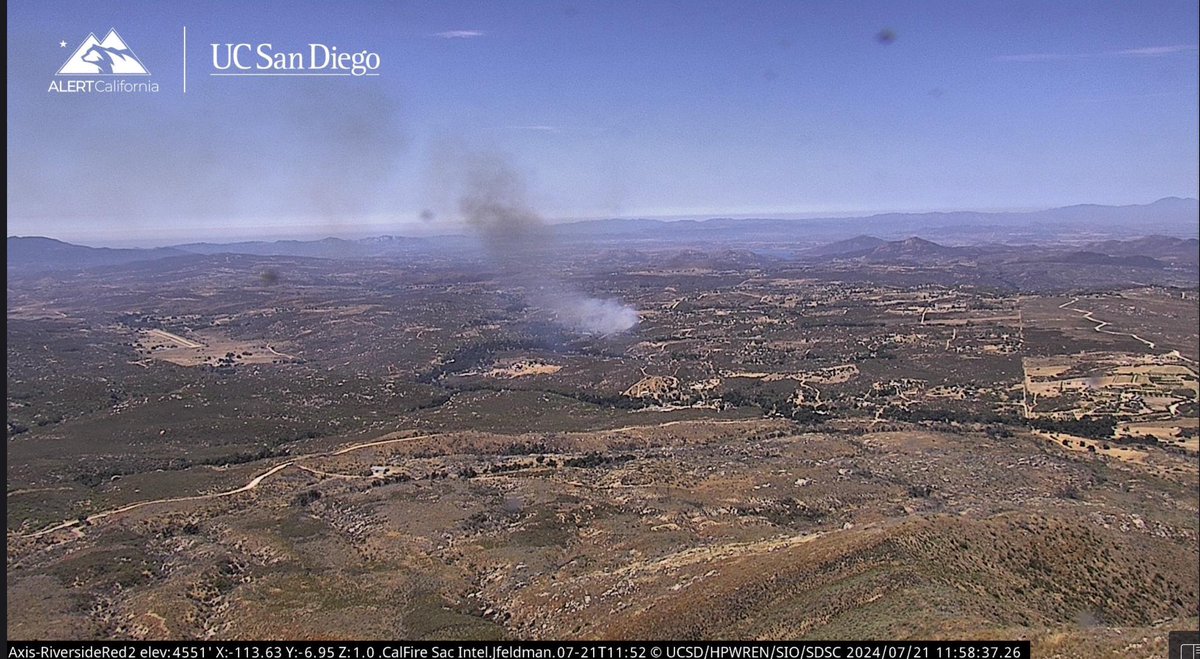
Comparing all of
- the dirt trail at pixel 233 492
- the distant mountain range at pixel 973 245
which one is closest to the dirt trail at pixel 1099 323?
the distant mountain range at pixel 973 245

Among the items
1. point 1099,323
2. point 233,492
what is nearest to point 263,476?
point 233,492

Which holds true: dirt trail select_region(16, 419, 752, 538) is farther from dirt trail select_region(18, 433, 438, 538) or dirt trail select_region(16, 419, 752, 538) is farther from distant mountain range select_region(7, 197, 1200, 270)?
distant mountain range select_region(7, 197, 1200, 270)

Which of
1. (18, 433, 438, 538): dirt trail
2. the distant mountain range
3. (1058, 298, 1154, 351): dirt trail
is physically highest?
the distant mountain range

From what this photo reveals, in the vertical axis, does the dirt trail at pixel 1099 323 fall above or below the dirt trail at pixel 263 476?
above

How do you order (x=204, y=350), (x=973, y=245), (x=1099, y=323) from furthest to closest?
(x=973, y=245) < (x=204, y=350) < (x=1099, y=323)

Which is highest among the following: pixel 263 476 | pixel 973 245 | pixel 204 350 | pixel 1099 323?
pixel 973 245

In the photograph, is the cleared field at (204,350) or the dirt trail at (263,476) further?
the cleared field at (204,350)

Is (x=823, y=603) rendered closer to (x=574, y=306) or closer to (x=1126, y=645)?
(x=1126, y=645)

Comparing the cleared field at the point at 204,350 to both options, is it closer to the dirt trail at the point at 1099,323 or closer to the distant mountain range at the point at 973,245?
the distant mountain range at the point at 973,245

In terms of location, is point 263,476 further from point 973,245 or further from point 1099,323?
point 973,245

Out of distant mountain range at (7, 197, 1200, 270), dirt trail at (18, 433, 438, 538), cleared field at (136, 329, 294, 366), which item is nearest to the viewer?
dirt trail at (18, 433, 438, 538)

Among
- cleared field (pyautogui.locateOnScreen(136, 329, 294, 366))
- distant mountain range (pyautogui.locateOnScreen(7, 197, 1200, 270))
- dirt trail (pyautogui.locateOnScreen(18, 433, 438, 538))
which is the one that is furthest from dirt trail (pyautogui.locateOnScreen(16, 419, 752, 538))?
distant mountain range (pyautogui.locateOnScreen(7, 197, 1200, 270))
